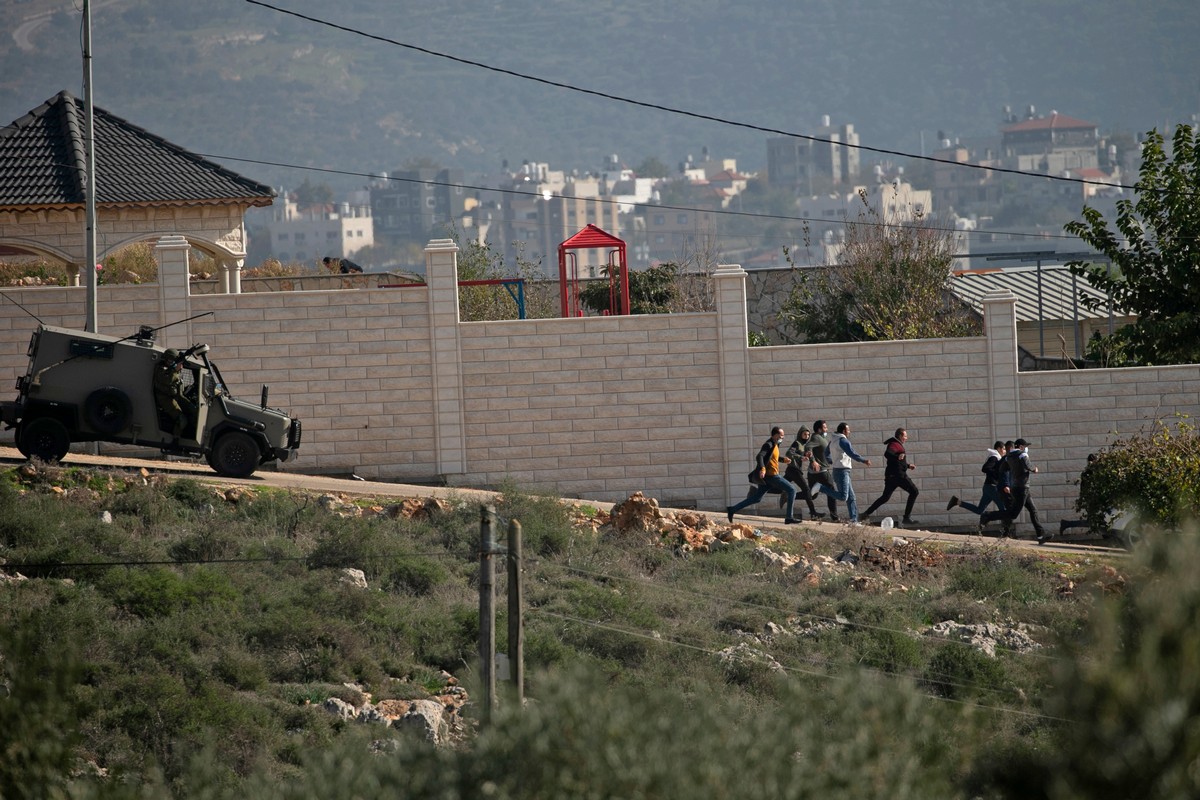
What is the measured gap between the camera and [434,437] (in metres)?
23.8

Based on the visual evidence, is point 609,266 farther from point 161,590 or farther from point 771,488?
point 161,590

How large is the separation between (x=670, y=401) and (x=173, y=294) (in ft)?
26.6

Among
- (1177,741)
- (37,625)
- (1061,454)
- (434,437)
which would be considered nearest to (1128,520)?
(1061,454)

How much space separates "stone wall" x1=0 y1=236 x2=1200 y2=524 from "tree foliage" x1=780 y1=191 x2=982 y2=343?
609cm

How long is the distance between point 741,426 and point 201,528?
8953mm

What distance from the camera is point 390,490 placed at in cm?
2245

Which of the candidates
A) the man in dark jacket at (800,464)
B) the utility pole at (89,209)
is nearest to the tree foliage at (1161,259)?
the man in dark jacket at (800,464)

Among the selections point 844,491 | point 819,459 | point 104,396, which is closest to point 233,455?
point 104,396

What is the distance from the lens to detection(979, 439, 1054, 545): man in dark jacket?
2255cm

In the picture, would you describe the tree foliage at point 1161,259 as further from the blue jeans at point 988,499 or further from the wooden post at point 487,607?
the wooden post at point 487,607

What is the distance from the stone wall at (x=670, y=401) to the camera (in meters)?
23.7

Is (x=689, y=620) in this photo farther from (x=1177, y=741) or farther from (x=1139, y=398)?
(x=1177, y=741)

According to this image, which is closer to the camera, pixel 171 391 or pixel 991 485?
pixel 171 391

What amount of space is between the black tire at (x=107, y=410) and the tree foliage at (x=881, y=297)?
15.6 meters
